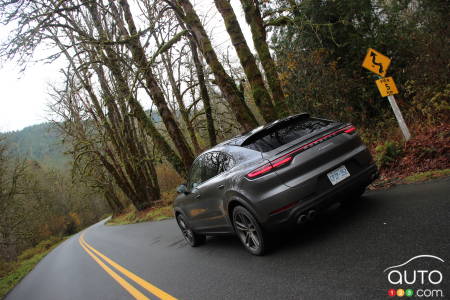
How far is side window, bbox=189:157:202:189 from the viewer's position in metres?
5.93

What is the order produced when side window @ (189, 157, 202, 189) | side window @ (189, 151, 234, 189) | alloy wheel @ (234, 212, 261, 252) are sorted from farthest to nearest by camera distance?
side window @ (189, 157, 202, 189) → side window @ (189, 151, 234, 189) → alloy wheel @ (234, 212, 261, 252)

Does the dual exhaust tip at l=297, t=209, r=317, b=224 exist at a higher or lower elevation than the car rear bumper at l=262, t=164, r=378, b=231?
lower

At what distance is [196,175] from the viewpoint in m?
6.09

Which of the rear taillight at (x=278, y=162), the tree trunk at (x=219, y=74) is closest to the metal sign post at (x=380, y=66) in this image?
the tree trunk at (x=219, y=74)

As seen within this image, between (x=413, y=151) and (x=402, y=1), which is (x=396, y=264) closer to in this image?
(x=413, y=151)

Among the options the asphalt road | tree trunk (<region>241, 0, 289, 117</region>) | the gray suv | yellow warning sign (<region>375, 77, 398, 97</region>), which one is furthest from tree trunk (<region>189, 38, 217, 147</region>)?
the gray suv

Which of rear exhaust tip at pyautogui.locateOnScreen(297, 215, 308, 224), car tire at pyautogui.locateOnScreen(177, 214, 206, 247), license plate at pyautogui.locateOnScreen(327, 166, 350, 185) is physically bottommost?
car tire at pyautogui.locateOnScreen(177, 214, 206, 247)

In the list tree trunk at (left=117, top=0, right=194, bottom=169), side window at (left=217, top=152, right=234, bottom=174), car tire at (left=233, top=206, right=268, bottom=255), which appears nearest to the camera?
car tire at (left=233, top=206, right=268, bottom=255)

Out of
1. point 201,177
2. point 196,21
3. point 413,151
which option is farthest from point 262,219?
point 196,21

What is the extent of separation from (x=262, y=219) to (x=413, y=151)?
14.7 ft

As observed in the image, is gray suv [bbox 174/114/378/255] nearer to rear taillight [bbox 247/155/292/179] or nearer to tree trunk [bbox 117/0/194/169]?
Answer: rear taillight [bbox 247/155/292/179]

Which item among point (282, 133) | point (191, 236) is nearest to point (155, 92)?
point (191, 236)

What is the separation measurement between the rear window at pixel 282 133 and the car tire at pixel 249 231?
875 millimetres

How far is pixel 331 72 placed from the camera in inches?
460
